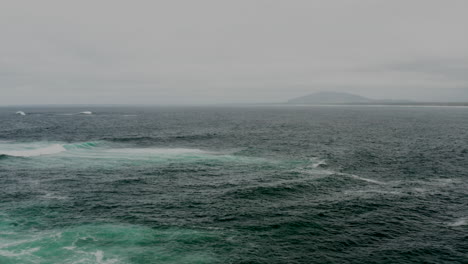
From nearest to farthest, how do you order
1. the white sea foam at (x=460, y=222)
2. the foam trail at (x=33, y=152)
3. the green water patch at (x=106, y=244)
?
the green water patch at (x=106, y=244) → the white sea foam at (x=460, y=222) → the foam trail at (x=33, y=152)

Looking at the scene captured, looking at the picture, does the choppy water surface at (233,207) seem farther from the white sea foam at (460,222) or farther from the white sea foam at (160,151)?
the white sea foam at (160,151)

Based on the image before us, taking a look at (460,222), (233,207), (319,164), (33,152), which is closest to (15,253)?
(233,207)

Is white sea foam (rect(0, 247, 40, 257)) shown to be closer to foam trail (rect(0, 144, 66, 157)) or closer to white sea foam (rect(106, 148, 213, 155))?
white sea foam (rect(106, 148, 213, 155))

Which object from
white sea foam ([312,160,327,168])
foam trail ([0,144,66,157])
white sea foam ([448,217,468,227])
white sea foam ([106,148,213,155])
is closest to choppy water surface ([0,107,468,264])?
white sea foam ([448,217,468,227])

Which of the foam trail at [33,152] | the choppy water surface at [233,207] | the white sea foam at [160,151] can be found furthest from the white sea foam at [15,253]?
the foam trail at [33,152]

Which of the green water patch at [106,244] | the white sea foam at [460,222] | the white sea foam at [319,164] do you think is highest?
the white sea foam at [319,164]

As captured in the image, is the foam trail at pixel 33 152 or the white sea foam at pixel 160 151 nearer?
the foam trail at pixel 33 152

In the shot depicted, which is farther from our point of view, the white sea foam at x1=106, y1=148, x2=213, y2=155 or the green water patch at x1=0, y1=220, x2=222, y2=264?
the white sea foam at x1=106, y1=148, x2=213, y2=155

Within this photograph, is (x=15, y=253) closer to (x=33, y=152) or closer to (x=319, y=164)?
(x=33, y=152)

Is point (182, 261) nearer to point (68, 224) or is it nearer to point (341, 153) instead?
point (68, 224)

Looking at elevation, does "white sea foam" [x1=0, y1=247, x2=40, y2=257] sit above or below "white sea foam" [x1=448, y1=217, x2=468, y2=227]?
below
